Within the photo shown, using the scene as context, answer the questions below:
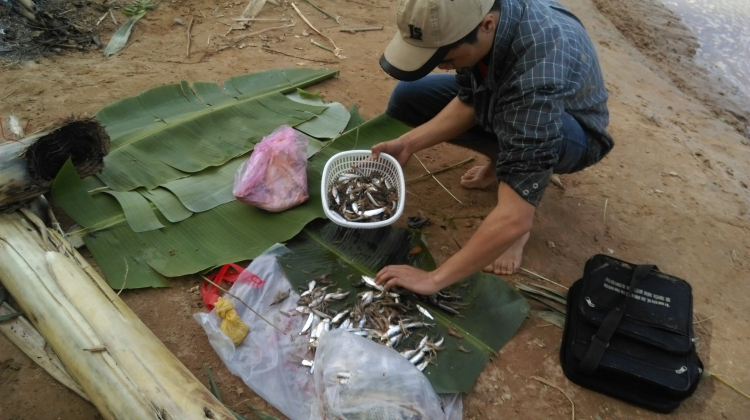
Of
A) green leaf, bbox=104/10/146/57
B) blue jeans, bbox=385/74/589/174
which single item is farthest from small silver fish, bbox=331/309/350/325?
green leaf, bbox=104/10/146/57

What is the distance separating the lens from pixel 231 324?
2.45 metres

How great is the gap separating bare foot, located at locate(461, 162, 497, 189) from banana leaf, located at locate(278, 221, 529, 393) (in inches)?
29.6

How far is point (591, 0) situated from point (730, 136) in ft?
10.7

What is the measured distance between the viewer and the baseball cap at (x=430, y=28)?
6.71ft

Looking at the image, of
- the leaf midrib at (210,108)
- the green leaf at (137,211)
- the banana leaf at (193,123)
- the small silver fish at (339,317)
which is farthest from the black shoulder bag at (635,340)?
the leaf midrib at (210,108)

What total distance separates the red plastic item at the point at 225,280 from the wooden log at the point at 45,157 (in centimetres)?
102

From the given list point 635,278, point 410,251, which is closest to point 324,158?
point 410,251

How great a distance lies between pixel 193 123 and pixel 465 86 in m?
1.92

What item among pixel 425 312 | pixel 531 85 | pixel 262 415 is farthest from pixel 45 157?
pixel 531 85

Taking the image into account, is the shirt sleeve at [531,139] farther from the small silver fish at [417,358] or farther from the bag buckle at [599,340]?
the small silver fish at [417,358]

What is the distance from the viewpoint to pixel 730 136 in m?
4.83

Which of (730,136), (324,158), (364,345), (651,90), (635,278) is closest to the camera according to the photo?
(364,345)

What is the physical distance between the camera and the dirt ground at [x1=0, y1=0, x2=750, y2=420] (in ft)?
7.94

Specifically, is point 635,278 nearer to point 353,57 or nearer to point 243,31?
point 353,57
